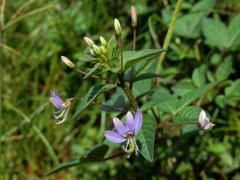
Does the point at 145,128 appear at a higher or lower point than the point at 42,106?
lower

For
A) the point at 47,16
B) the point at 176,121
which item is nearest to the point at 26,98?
the point at 47,16

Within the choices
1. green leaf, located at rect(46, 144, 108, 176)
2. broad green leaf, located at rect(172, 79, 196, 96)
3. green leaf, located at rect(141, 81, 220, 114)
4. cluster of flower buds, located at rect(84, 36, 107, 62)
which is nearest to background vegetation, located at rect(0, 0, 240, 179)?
broad green leaf, located at rect(172, 79, 196, 96)

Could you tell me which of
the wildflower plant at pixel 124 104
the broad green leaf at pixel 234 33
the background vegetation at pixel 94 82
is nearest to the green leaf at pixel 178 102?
the wildflower plant at pixel 124 104

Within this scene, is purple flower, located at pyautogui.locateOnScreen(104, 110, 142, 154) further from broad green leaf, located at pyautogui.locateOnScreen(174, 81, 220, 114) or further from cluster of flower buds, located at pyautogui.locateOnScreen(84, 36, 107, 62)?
broad green leaf, located at pyautogui.locateOnScreen(174, 81, 220, 114)

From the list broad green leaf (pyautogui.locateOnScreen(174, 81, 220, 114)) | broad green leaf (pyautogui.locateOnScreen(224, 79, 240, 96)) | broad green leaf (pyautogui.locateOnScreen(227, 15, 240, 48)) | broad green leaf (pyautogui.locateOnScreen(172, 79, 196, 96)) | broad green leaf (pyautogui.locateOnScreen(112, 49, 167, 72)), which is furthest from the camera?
broad green leaf (pyautogui.locateOnScreen(227, 15, 240, 48))

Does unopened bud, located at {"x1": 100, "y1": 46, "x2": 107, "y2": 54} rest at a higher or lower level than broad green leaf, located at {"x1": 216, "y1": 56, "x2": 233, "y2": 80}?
higher

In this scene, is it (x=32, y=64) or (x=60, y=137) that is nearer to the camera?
(x=60, y=137)

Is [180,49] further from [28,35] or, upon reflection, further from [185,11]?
[28,35]
